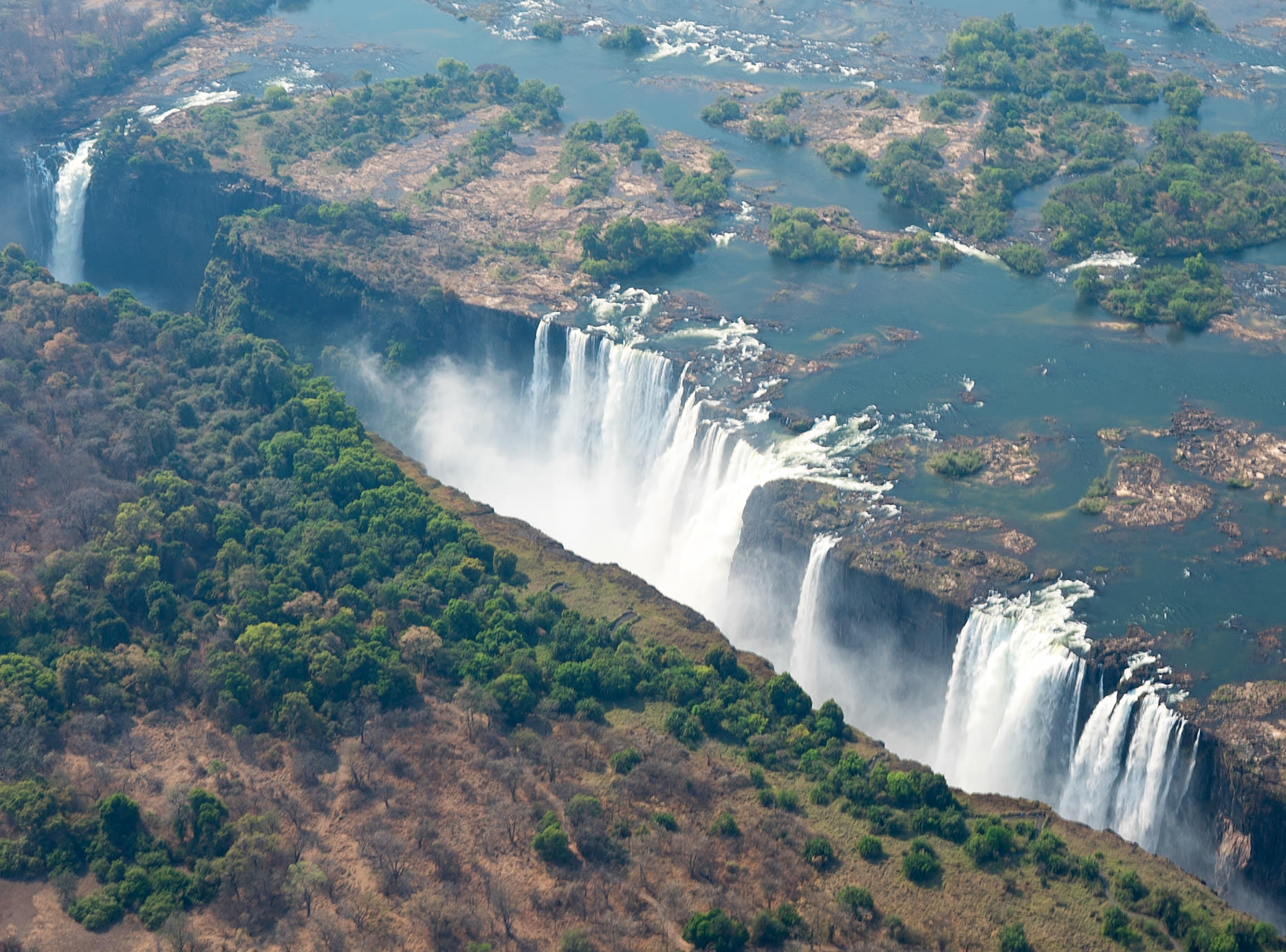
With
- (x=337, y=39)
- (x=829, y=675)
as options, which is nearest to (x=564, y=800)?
(x=829, y=675)

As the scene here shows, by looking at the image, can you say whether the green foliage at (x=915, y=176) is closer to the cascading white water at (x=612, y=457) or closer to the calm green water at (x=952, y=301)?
the calm green water at (x=952, y=301)

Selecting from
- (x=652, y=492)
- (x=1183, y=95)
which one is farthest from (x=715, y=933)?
(x=1183, y=95)

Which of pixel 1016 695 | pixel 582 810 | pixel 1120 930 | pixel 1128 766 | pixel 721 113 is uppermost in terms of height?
pixel 721 113

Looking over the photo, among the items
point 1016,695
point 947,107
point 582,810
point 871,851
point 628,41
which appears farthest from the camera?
point 628,41

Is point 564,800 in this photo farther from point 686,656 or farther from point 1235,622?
point 1235,622

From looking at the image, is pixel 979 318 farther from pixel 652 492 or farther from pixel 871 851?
pixel 871 851

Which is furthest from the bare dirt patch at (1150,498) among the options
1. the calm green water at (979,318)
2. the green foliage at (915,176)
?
the green foliage at (915,176)

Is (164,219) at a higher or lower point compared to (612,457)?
higher
